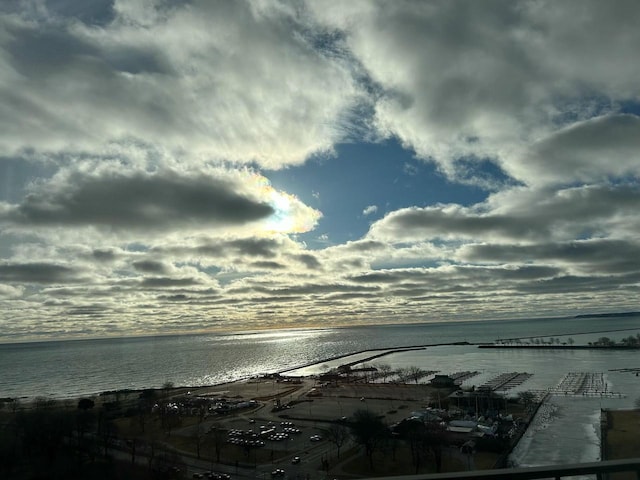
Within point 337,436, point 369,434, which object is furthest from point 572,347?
point 369,434

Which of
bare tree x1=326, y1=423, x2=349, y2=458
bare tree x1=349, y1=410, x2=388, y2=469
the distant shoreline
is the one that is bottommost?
the distant shoreline

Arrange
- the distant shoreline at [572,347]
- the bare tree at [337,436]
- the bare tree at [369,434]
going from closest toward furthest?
the bare tree at [369,434]
the bare tree at [337,436]
the distant shoreline at [572,347]

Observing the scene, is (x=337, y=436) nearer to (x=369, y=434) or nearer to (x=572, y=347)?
(x=369, y=434)

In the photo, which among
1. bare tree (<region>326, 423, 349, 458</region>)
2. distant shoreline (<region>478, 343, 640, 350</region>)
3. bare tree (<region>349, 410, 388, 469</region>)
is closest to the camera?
bare tree (<region>349, 410, 388, 469</region>)

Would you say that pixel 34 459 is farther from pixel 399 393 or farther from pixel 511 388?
pixel 511 388

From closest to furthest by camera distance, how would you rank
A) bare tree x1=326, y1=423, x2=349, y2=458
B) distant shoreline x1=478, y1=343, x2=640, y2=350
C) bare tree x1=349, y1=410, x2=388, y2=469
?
bare tree x1=349, y1=410, x2=388, y2=469 < bare tree x1=326, y1=423, x2=349, y2=458 < distant shoreline x1=478, y1=343, x2=640, y2=350

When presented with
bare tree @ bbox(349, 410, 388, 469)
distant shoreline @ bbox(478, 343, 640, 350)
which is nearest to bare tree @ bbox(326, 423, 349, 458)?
bare tree @ bbox(349, 410, 388, 469)

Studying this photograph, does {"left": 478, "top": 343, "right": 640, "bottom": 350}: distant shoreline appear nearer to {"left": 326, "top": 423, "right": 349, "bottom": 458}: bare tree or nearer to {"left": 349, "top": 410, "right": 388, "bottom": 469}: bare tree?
{"left": 326, "top": 423, "right": 349, "bottom": 458}: bare tree

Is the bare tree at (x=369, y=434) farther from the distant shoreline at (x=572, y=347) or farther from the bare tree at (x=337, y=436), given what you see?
the distant shoreline at (x=572, y=347)

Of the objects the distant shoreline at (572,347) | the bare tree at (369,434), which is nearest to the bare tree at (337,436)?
the bare tree at (369,434)

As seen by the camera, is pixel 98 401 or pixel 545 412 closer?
pixel 545 412

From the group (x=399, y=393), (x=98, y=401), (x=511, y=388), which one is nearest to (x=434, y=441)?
(x=399, y=393)
